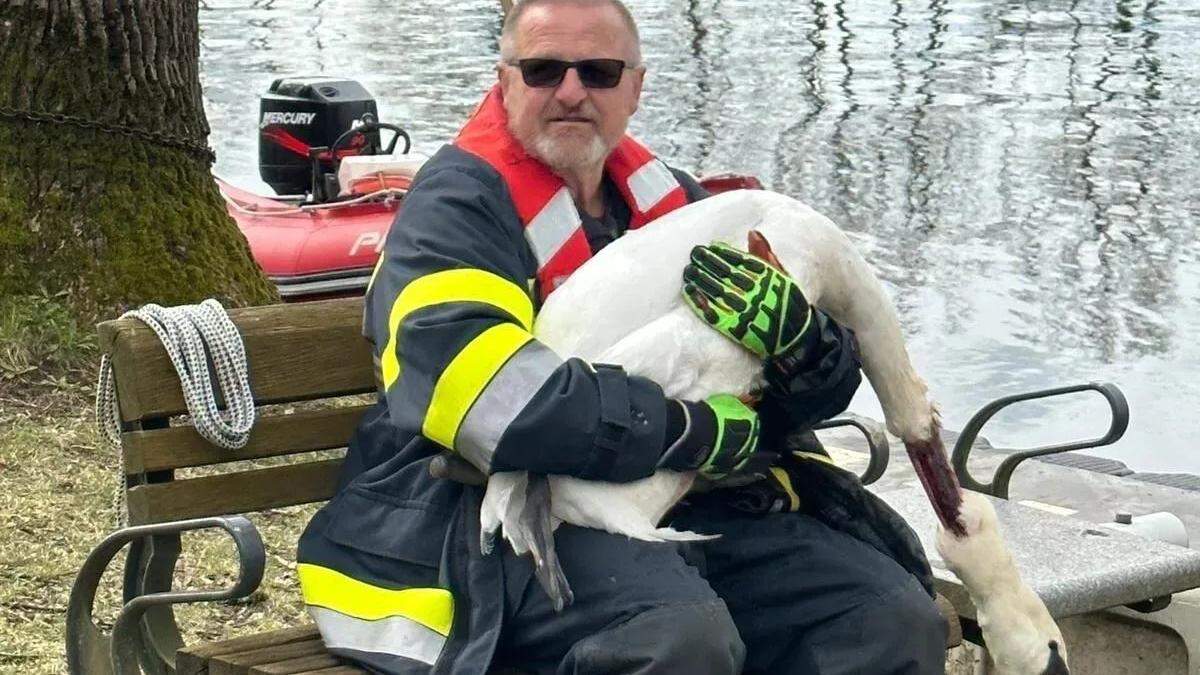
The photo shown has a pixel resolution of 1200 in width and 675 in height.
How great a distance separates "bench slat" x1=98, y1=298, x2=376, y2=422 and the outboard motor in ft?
15.8

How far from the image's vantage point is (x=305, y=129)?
8.51 metres

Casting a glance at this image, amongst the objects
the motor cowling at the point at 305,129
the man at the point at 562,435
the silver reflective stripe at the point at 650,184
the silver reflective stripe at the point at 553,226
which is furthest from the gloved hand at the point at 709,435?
the motor cowling at the point at 305,129

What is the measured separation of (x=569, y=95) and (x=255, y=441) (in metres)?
0.90

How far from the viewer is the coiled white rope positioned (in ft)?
10.9

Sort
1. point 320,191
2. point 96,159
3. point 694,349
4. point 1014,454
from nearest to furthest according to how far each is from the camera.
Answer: point 694,349 → point 1014,454 → point 96,159 → point 320,191

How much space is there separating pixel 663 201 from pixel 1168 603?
152 cm

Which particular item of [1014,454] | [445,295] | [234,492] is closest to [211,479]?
[234,492]

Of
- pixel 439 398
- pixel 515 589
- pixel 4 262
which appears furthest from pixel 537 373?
pixel 4 262

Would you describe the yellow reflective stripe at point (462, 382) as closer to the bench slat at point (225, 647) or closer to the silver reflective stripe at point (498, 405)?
the silver reflective stripe at point (498, 405)

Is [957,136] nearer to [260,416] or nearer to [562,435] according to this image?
[260,416]

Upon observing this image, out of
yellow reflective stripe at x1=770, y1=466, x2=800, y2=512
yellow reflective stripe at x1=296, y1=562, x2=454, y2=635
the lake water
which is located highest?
yellow reflective stripe at x1=296, y1=562, x2=454, y2=635

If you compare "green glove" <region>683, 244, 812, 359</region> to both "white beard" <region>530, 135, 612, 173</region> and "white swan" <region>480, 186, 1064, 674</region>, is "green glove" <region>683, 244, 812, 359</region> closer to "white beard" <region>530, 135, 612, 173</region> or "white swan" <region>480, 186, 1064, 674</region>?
"white swan" <region>480, 186, 1064, 674</region>

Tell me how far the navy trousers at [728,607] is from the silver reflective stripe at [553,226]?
1.68ft

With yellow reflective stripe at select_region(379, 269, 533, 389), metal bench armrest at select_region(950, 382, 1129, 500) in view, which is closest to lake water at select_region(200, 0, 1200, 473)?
metal bench armrest at select_region(950, 382, 1129, 500)
